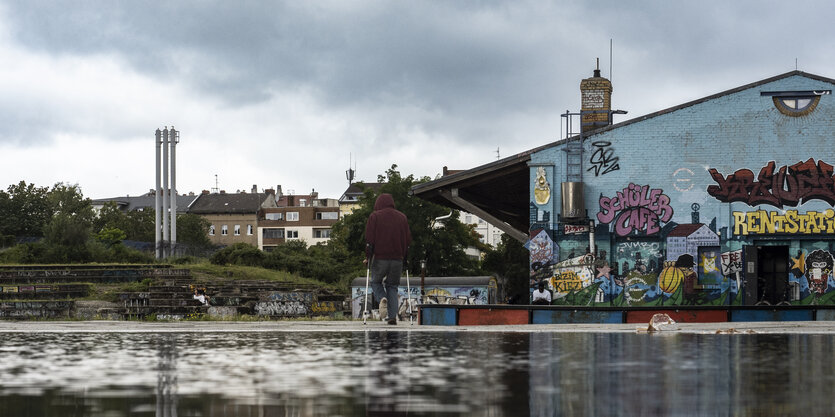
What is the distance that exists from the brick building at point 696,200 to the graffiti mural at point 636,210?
30 mm

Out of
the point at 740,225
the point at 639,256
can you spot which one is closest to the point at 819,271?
the point at 740,225

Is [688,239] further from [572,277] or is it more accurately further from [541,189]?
[541,189]

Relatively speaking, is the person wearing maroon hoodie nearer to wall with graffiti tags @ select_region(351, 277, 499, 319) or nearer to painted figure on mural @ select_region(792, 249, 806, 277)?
painted figure on mural @ select_region(792, 249, 806, 277)

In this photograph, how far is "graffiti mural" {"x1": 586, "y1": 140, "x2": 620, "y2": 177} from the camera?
30844 mm

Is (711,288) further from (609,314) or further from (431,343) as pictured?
(431,343)

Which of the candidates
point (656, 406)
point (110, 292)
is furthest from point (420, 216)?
point (656, 406)

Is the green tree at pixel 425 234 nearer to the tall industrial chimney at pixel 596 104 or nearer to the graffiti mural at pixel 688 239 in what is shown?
the tall industrial chimney at pixel 596 104

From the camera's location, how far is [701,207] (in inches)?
1187

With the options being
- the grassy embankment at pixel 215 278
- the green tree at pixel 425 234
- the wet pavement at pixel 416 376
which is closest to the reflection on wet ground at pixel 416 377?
the wet pavement at pixel 416 376

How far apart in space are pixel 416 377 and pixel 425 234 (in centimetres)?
7221

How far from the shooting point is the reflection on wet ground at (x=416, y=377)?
5840mm

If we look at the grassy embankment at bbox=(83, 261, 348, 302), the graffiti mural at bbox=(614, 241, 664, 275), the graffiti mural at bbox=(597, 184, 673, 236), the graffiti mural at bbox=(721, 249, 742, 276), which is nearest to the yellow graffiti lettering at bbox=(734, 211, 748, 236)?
the graffiti mural at bbox=(721, 249, 742, 276)

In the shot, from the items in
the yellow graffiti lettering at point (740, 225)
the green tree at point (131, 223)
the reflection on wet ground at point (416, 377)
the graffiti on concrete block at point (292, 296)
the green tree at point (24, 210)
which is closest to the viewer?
the reflection on wet ground at point (416, 377)

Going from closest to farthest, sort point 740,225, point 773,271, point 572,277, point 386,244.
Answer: point 386,244
point 740,225
point 572,277
point 773,271
